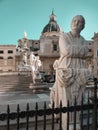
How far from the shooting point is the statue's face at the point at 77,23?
3.72m

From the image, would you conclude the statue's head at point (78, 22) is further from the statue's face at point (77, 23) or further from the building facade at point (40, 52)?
the building facade at point (40, 52)

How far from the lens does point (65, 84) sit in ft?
12.1

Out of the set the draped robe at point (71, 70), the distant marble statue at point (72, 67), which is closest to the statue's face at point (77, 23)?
the distant marble statue at point (72, 67)

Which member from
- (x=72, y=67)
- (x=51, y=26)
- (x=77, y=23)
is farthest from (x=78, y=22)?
(x=51, y=26)

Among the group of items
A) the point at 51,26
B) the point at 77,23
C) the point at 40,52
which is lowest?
the point at 77,23

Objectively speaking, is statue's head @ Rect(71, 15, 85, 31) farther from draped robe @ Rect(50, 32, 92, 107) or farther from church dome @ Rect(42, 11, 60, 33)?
church dome @ Rect(42, 11, 60, 33)

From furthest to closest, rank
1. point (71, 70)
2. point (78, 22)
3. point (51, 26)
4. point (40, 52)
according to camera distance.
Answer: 1. point (51, 26)
2. point (40, 52)
3. point (78, 22)
4. point (71, 70)

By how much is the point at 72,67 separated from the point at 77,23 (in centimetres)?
86

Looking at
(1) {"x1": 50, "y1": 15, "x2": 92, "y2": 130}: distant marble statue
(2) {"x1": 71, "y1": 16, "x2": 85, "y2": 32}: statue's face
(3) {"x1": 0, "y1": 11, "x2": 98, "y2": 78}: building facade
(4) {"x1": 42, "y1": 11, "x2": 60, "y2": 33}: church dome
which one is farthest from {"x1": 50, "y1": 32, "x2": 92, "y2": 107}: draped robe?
(4) {"x1": 42, "y1": 11, "x2": 60, "y2": 33}: church dome

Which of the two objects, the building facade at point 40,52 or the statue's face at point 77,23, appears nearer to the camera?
the statue's face at point 77,23

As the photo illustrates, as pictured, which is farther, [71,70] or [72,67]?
[72,67]

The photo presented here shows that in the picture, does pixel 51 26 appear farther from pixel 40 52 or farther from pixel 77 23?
pixel 77 23

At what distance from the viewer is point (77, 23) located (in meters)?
3.76

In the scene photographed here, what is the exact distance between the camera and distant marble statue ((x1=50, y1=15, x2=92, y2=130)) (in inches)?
144
